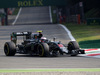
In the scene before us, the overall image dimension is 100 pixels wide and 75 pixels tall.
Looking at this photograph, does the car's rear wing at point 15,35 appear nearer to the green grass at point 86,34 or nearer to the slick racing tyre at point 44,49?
the slick racing tyre at point 44,49

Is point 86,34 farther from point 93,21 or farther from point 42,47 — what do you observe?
point 42,47

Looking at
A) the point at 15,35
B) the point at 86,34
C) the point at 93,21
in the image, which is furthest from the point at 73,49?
the point at 93,21

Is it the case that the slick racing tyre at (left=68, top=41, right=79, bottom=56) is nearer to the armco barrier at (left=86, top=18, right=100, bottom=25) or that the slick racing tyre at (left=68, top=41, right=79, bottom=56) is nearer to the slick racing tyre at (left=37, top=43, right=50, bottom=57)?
the slick racing tyre at (left=37, top=43, right=50, bottom=57)

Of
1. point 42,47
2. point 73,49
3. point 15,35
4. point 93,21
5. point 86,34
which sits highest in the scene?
point 93,21

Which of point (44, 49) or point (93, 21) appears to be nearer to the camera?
point (44, 49)

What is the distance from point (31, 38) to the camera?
16.0m

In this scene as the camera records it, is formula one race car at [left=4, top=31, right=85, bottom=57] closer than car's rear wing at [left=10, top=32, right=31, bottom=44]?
Yes

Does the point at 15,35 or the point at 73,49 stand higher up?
the point at 15,35

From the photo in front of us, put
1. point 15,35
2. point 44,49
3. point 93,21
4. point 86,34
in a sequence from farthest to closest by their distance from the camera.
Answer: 1. point 93,21
2. point 86,34
3. point 15,35
4. point 44,49

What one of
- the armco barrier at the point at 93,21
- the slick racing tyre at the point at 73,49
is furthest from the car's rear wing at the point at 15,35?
the armco barrier at the point at 93,21

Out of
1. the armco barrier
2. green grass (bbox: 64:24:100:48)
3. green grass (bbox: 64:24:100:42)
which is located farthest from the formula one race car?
the armco barrier

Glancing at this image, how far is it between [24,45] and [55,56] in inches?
72.7

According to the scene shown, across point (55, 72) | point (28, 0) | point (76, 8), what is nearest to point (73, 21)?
point (76, 8)

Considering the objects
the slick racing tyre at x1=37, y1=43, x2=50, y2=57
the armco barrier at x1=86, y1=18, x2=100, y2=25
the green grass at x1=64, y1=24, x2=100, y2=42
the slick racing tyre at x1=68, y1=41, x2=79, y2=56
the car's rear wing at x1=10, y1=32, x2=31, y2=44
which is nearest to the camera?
the slick racing tyre at x1=37, y1=43, x2=50, y2=57
